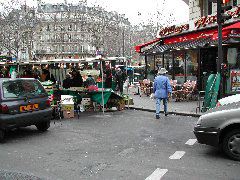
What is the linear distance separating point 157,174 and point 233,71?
10.6m

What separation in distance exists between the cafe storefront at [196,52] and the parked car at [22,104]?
8183 millimetres

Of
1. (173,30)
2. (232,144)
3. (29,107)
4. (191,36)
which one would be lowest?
(232,144)

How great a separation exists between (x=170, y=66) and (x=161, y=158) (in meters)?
14.5

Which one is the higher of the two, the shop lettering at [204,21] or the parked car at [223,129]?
the shop lettering at [204,21]

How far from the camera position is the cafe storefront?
15.4 metres

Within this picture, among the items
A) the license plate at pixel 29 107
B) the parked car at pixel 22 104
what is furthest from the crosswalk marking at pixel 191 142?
the license plate at pixel 29 107

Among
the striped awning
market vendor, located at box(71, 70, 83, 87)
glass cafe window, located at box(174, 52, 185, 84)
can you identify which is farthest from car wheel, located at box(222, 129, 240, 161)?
glass cafe window, located at box(174, 52, 185, 84)

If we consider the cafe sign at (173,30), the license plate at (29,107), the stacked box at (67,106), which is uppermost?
the cafe sign at (173,30)

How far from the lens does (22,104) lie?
9.01m

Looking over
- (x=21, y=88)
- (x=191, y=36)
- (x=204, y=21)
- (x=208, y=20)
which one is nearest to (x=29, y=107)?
(x=21, y=88)

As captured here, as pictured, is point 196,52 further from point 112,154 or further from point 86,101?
point 112,154

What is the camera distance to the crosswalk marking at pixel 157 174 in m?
5.54

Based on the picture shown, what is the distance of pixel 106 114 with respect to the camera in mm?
13578

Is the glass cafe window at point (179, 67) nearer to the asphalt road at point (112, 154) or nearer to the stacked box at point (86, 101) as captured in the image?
the stacked box at point (86, 101)
